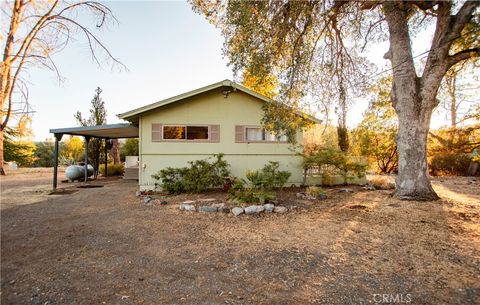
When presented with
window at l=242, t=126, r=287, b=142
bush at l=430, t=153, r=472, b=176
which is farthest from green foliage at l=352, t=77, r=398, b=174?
window at l=242, t=126, r=287, b=142

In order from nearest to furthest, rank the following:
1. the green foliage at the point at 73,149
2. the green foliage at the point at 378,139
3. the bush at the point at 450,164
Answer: the bush at the point at 450,164 → the green foliage at the point at 378,139 → the green foliage at the point at 73,149

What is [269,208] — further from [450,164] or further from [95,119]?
[450,164]

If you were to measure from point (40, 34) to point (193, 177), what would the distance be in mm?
5382

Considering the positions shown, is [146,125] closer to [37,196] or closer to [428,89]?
[37,196]

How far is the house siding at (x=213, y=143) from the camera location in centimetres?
901

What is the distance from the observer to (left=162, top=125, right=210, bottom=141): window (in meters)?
9.16

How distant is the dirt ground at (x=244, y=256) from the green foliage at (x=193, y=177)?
2220mm

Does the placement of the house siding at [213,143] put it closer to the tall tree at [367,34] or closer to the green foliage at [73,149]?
the tall tree at [367,34]

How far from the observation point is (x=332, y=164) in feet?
32.3

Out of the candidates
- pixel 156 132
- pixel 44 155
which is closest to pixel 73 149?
pixel 44 155

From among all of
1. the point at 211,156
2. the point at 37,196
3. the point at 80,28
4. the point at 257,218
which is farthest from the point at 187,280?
the point at 37,196

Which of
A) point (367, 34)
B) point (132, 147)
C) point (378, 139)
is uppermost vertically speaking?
point (367, 34)

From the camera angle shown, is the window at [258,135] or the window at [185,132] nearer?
the window at [185,132]

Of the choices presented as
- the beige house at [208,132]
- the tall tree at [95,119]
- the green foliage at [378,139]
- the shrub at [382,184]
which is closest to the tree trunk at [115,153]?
the tall tree at [95,119]
